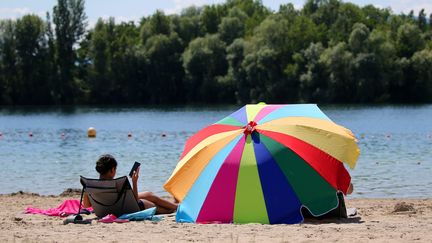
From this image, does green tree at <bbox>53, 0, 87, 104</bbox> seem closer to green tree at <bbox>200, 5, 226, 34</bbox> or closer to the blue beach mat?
green tree at <bbox>200, 5, 226, 34</bbox>

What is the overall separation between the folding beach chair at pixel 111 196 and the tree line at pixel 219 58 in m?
70.1

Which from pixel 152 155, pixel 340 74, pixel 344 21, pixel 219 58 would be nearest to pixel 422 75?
pixel 340 74

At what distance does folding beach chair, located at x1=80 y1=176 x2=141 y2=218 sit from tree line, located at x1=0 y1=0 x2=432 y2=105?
70.1m

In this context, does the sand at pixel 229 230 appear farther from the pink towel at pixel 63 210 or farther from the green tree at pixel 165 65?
the green tree at pixel 165 65

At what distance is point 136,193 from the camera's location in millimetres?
11766

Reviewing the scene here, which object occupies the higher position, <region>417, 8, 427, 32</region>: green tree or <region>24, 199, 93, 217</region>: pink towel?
<region>417, 8, 427, 32</region>: green tree

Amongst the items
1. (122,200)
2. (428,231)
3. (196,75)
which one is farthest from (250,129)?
(196,75)

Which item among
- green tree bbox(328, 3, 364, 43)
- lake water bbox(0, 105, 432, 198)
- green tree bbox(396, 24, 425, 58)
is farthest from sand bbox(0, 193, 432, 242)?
green tree bbox(328, 3, 364, 43)

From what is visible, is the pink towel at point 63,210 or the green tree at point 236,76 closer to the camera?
the pink towel at point 63,210

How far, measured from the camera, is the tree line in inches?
3268

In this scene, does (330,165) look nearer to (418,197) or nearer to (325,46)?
(418,197)

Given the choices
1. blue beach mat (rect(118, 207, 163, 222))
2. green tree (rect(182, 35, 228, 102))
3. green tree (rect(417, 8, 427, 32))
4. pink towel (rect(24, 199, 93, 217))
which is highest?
green tree (rect(417, 8, 427, 32))

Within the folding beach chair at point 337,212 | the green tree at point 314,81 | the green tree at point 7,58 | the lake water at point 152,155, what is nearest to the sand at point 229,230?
the folding beach chair at point 337,212

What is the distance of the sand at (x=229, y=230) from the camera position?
9576 millimetres
